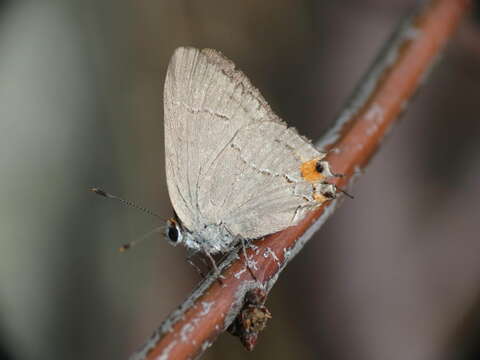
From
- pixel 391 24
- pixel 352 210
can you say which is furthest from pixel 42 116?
pixel 391 24

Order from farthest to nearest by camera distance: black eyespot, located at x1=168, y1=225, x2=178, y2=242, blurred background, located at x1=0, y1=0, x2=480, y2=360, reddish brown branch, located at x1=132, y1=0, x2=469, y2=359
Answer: blurred background, located at x1=0, y1=0, x2=480, y2=360, black eyespot, located at x1=168, y1=225, x2=178, y2=242, reddish brown branch, located at x1=132, y1=0, x2=469, y2=359

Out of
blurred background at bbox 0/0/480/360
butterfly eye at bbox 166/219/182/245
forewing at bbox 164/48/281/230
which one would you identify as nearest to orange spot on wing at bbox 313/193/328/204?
forewing at bbox 164/48/281/230

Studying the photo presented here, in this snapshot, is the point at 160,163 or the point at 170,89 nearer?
the point at 170,89

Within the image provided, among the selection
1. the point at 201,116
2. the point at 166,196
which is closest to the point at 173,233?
the point at 201,116

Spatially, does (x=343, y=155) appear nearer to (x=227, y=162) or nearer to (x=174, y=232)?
(x=227, y=162)

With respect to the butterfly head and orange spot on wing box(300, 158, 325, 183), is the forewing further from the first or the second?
orange spot on wing box(300, 158, 325, 183)

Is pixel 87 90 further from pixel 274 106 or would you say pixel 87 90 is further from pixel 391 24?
pixel 391 24

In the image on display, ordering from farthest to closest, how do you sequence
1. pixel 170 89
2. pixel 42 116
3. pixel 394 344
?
1. pixel 42 116
2. pixel 394 344
3. pixel 170 89
